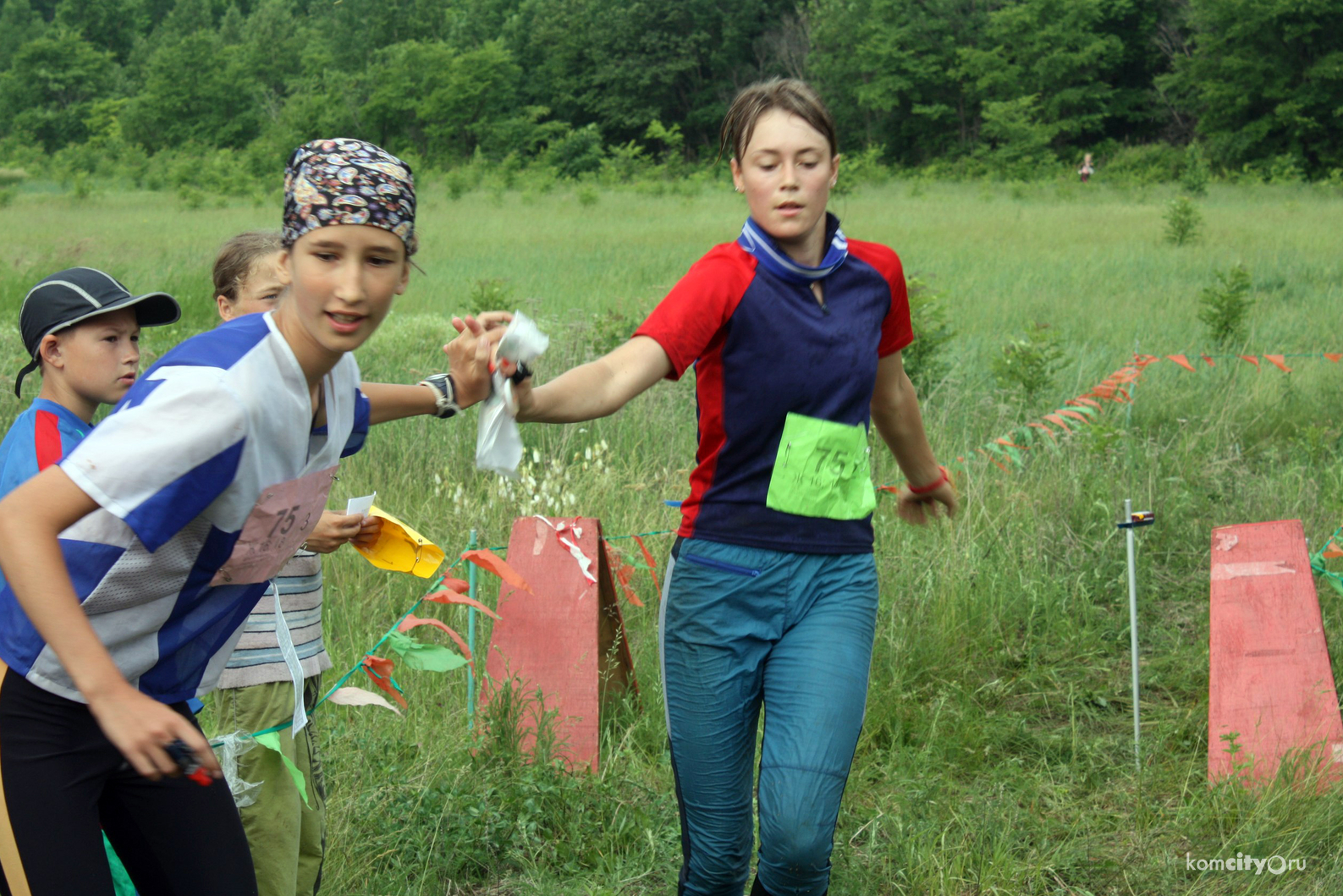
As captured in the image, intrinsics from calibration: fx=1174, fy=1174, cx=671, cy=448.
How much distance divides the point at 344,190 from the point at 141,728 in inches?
32.9

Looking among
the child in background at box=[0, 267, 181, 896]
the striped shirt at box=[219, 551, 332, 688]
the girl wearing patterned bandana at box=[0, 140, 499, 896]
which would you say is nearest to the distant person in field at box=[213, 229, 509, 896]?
the striped shirt at box=[219, 551, 332, 688]

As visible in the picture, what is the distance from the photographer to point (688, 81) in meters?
56.6

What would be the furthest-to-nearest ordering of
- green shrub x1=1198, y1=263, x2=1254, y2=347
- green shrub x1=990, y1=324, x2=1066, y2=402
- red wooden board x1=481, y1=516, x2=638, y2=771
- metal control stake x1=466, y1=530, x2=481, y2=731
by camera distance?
green shrub x1=1198, y1=263, x2=1254, y2=347
green shrub x1=990, y1=324, x2=1066, y2=402
metal control stake x1=466, y1=530, x2=481, y2=731
red wooden board x1=481, y1=516, x2=638, y2=771

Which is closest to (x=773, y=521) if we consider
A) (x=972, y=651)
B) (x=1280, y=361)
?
(x=972, y=651)

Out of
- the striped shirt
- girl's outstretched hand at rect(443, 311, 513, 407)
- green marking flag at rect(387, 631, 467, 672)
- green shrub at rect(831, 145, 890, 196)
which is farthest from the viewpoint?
Result: green shrub at rect(831, 145, 890, 196)

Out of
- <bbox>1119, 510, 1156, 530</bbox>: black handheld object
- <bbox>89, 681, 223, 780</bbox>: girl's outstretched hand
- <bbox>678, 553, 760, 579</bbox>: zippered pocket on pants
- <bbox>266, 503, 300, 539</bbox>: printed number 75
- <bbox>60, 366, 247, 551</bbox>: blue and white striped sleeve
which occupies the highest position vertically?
<bbox>60, 366, 247, 551</bbox>: blue and white striped sleeve

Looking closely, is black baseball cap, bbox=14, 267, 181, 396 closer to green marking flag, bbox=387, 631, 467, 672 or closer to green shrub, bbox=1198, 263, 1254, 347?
green marking flag, bbox=387, 631, 467, 672

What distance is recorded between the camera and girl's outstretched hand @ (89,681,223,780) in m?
1.58

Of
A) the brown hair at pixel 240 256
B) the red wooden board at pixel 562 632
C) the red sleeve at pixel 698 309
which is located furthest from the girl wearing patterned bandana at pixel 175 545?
the red wooden board at pixel 562 632

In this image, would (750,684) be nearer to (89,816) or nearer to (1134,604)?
(89,816)

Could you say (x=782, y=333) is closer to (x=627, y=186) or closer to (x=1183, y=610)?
(x=1183, y=610)

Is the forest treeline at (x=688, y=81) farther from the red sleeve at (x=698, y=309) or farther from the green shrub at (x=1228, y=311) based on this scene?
the red sleeve at (x=698, y=309)

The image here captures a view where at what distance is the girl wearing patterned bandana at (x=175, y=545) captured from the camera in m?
1.60

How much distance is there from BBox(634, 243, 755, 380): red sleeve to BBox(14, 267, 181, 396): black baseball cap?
3.19ft
